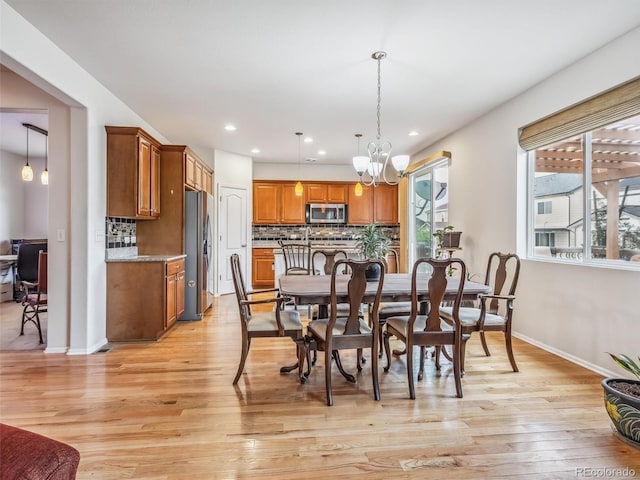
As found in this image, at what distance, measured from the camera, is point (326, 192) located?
748 centimetres

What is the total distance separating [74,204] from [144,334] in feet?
4.73

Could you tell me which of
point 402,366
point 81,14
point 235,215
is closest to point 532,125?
point 402,366

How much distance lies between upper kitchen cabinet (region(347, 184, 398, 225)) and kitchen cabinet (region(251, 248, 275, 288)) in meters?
1.92

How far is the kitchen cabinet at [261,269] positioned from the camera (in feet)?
23.5

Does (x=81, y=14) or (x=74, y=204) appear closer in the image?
(x=81, y=14)

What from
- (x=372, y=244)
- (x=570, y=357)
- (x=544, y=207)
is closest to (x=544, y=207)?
(x=544, y=207)

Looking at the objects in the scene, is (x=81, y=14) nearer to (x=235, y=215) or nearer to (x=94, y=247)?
Answer: (x=94, y=247)

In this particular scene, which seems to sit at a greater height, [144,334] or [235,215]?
[235,215]

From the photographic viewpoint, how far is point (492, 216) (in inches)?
168

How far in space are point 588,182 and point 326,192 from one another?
4.95 metres

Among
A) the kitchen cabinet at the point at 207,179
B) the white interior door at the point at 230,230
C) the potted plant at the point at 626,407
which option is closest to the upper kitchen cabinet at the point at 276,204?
the white interior door at the point at 230,230

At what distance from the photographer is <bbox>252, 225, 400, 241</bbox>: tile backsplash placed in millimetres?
7555

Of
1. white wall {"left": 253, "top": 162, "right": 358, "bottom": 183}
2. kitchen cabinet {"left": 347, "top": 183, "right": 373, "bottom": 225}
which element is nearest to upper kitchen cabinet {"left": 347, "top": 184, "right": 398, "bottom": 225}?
kitchen cabinet {"left": 347, "top": 183, "right": 373, "bottom": 225}

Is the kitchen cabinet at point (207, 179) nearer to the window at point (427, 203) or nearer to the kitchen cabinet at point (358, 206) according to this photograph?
the kitchen cabinet at point (358, 206)
